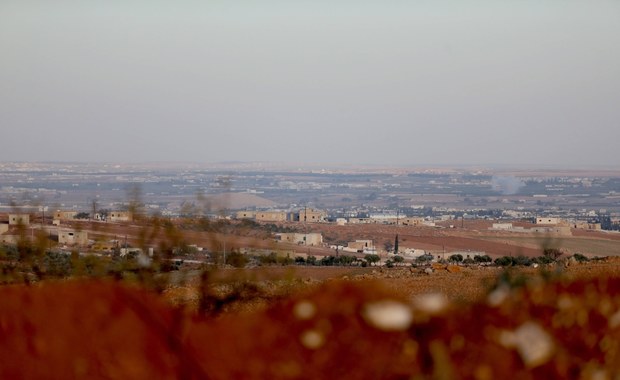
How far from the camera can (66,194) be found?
11.6 metres

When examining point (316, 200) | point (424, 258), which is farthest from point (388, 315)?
point (316, 200)

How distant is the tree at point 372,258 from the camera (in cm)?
1953

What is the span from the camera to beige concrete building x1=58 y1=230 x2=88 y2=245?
8766mm

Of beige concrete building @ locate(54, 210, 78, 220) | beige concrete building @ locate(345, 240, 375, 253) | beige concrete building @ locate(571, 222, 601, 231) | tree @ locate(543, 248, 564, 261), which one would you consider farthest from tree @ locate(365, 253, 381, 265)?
beige concrete building @ locate(54, 210, 78, 220)

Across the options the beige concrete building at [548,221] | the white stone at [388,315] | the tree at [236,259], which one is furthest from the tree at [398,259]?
the white stone at [388,315]

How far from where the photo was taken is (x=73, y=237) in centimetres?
878

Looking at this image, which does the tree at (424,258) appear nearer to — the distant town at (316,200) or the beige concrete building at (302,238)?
the distant town at (316,200)

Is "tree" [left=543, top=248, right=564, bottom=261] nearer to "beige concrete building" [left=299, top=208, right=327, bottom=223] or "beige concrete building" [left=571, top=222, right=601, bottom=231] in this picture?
"beige concrete building" [left=571, top=222, right=601, bottom=231]

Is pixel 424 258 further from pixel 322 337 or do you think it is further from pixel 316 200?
pixel 322 337

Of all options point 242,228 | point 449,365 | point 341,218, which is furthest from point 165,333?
point 341,218

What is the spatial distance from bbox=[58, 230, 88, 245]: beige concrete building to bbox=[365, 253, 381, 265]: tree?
37.0 feet

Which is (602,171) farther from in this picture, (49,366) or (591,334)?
(49,366)

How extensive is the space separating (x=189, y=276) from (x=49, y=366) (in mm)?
2845

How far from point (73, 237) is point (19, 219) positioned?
792mm
